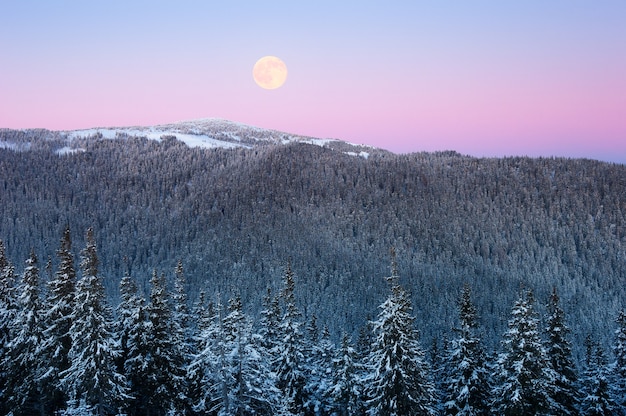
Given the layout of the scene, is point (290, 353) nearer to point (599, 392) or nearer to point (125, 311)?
point (125, 311)

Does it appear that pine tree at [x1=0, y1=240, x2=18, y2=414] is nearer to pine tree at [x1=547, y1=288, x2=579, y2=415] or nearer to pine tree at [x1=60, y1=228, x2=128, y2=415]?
pine tree at [x1=60, y1=228, x2=128, y2=415]

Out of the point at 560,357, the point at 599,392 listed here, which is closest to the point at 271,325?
the point at 560,357

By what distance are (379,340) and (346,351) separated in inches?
373

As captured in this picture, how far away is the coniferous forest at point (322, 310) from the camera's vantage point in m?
22.1

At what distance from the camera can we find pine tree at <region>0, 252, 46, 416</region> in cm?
2716

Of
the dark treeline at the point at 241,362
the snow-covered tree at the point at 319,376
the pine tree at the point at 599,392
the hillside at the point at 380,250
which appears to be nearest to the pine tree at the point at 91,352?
the dark treeline at the point at 241,362

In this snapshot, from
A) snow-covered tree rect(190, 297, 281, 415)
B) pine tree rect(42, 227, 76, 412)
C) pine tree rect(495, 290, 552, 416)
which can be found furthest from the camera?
pine tree rect(42, 227, 76, 412)

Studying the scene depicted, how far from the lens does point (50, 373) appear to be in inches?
998

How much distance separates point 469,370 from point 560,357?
19.9 feet

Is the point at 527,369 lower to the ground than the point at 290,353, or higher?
higher

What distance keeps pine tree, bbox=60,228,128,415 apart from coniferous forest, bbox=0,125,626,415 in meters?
0.08

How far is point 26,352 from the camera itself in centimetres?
2762

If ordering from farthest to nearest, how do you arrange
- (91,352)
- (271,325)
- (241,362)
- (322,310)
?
(322,310), (271,325), (91,352), (241,362)

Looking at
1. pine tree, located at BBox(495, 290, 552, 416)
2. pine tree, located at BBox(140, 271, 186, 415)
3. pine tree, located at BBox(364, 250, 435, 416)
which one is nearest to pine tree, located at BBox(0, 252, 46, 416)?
pine tree, located at BBox(140, 271, 186, 415)
